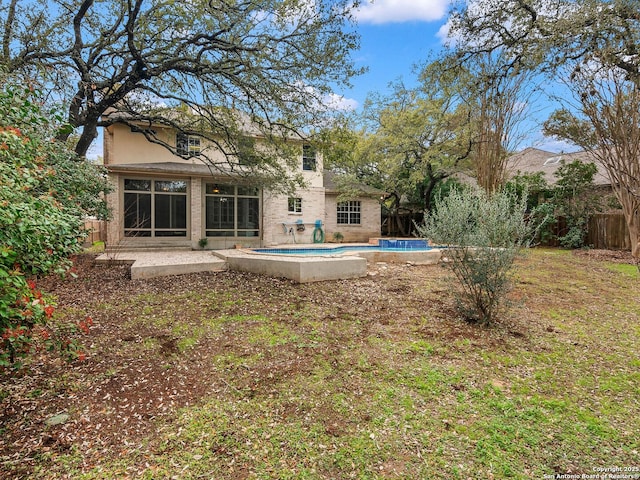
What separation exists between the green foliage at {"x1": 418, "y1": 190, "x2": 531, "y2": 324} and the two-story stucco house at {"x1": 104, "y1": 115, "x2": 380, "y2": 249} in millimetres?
6872

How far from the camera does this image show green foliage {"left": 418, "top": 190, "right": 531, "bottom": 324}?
4172 mm

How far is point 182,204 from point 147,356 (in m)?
10.4

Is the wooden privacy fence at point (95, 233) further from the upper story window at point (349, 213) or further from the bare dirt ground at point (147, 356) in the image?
the upper story window at point (349, 213)

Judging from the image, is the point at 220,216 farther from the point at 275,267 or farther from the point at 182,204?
the point at 275,267

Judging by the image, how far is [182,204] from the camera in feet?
42.5

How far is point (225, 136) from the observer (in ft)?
30.3

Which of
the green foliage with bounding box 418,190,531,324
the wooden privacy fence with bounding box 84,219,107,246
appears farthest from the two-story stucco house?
the green foliage with bounding box 418,190,531,324

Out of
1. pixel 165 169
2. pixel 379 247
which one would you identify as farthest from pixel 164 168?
pixel 379 247

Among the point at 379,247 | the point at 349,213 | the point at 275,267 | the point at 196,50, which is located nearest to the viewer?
the point at 196,50

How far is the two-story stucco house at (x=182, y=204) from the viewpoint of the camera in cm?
1198

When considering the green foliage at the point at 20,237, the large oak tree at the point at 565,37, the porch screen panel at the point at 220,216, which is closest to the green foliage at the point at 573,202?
the large oak tree at the point at 565,37

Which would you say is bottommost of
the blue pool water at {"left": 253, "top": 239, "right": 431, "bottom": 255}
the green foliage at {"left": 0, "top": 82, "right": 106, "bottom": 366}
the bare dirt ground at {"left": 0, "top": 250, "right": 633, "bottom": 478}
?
the bare dirt ground at {"left": 0, "top": 250, "right": 633, "bottom": 478}

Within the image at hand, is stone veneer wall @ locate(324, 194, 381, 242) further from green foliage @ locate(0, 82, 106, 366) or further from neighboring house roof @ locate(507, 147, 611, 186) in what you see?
green foliage @ locate(0, 82, 106, 366)

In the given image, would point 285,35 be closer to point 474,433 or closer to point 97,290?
point 97,290
